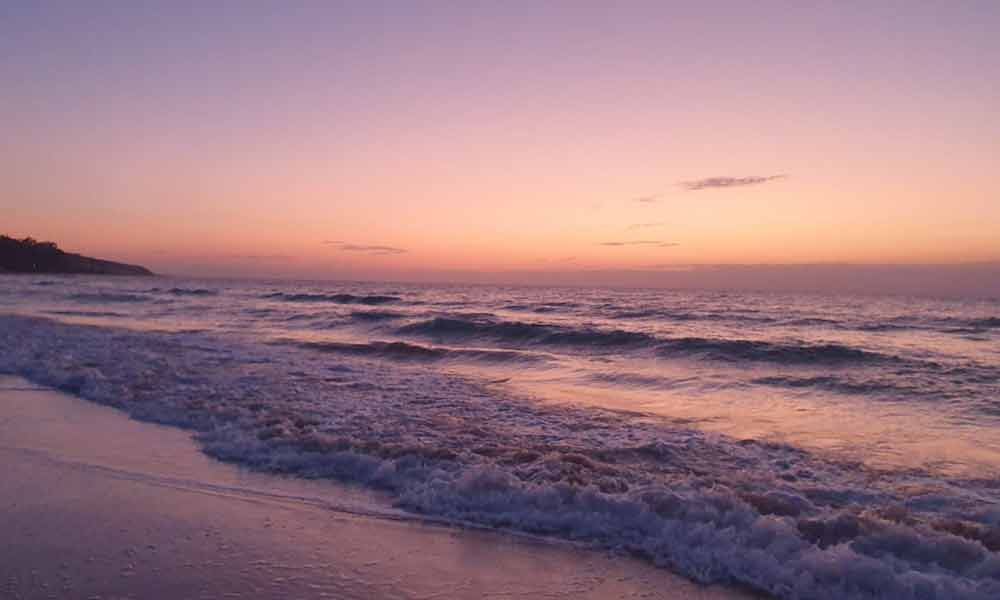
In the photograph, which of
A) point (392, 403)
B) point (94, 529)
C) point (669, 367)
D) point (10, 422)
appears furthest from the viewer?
point (669, 367)

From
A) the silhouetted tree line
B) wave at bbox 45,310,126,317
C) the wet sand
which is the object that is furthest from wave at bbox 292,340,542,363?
the silhouetted tree line

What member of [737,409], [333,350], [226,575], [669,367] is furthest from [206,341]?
[226,575]

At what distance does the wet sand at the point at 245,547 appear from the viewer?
4.02m

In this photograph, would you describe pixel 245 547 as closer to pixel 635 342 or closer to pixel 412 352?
pixel 412 352

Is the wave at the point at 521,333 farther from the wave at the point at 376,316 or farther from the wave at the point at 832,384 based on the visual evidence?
the wave at the point at 832,384

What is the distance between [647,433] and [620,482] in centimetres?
258

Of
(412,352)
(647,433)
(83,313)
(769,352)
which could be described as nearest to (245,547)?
(647,433)

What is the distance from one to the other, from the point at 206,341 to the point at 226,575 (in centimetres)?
1656

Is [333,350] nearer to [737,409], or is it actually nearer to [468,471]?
[737,409]

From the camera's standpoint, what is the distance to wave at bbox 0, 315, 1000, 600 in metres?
4.55

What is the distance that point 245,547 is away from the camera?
457cm

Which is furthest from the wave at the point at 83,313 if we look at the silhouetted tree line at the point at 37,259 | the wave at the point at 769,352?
the silhouetted tree line at the point at 37,259

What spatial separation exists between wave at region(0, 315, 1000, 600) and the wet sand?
1.28 feet

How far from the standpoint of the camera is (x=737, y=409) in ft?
35.1
